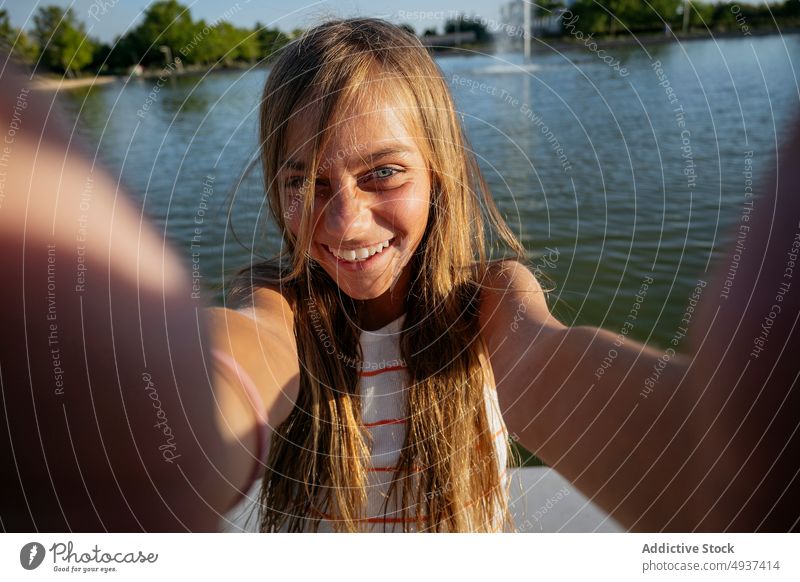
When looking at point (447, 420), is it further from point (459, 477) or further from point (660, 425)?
point (660, 425)

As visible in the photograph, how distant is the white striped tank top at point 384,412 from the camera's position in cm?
97

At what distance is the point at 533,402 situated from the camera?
837 millimetres

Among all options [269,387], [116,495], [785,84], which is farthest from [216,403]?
[785,84]

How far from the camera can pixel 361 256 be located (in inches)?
34.2

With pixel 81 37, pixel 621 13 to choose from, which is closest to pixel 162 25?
pixel 81 37

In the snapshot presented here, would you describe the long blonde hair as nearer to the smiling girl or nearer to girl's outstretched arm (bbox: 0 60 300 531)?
the smiling girl

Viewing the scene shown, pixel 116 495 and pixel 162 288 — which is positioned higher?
pixel 162 288

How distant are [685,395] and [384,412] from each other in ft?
1.48

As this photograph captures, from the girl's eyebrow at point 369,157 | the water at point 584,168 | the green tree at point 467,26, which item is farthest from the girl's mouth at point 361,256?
the water at point 584,168

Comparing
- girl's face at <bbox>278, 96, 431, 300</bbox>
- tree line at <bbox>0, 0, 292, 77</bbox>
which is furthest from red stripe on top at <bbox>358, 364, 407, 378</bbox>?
tree line at <bbox>0, 0, 292, 77</bbox>

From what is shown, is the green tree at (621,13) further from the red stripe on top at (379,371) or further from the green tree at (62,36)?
the green tree at (62,36)

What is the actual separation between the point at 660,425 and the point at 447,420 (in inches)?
13.7

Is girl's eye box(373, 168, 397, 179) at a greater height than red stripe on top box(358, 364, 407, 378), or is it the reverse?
girl's eye box(373, 168, 397, 179)

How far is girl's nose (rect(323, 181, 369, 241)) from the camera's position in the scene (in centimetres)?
80
